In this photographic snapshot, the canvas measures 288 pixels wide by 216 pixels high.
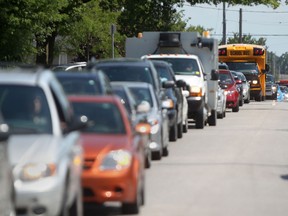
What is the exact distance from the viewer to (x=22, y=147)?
34.1ft

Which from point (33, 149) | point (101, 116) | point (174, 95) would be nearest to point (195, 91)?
point (174, 95)

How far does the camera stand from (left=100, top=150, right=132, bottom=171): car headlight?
13123mm

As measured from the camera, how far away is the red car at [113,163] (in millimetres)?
13000

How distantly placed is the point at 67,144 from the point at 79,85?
22.9ft

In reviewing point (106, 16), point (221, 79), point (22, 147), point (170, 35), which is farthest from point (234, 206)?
point (106, 16)

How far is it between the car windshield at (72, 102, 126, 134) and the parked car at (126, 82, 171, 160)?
4.77 meters

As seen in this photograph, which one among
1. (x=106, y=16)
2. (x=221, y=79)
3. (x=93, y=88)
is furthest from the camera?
(x=106, y=16)

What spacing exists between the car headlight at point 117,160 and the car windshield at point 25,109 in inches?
62.6

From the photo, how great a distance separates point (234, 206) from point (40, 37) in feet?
98.9

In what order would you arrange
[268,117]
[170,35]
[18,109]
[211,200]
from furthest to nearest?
[268,117], [170,35], [211,200], [18,109]

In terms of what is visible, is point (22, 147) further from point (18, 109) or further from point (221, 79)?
point (221, 79)

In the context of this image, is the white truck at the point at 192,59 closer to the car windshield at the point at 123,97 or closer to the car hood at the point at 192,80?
the car hood at the point at 192,80

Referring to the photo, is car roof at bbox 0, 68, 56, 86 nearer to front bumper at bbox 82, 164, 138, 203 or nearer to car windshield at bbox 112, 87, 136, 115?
front bumper at bbox 82, 164, 138, 203

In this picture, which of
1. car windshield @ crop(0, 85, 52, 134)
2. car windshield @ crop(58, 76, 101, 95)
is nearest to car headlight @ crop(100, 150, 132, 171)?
car windshield @ crop(0, 85, 52, 134)
